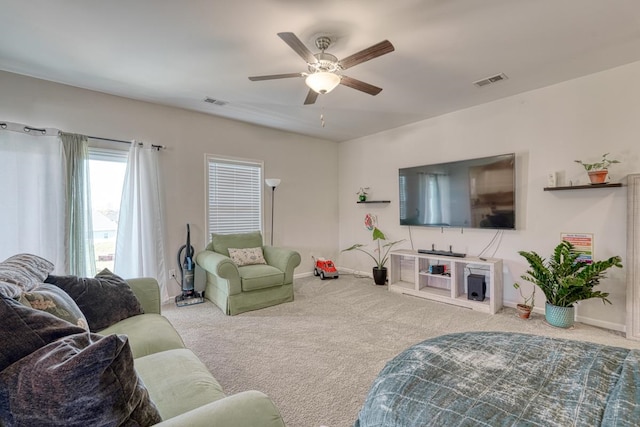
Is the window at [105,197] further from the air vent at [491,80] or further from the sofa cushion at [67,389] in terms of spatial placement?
the air vent at [491,80]

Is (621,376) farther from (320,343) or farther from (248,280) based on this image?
(248,280)

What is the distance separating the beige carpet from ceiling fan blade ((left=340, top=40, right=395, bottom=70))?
2361 millimetres

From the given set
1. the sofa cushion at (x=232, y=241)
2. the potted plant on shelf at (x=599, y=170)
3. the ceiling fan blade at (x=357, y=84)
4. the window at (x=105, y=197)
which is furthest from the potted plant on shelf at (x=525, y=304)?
the window at (x=105, y=197)

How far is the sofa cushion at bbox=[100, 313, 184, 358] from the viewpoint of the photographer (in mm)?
1562

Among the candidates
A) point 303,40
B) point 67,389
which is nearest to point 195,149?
point 303,40

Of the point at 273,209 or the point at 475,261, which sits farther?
the point at 273,209

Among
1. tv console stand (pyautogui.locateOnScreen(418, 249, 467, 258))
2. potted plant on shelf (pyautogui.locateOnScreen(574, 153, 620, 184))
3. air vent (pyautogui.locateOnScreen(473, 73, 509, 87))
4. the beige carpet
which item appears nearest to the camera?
the beige carpet

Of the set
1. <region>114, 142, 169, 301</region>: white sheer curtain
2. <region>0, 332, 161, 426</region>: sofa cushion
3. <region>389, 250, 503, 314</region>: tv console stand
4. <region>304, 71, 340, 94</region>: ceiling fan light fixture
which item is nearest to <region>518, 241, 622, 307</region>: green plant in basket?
<region>389, 250, 503, 314</region>: tv console stand

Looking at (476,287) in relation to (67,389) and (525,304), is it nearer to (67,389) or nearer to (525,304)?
(525,304)

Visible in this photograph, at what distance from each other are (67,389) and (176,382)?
619mm

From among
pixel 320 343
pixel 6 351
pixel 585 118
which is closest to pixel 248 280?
pixel 320 343

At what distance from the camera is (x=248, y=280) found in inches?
132

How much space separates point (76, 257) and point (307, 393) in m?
2.92

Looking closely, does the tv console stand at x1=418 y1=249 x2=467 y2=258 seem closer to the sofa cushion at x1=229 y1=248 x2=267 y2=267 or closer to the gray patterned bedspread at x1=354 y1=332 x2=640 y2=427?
the sofa cushion at x1=229 y1=248 x2=267 y2=267
